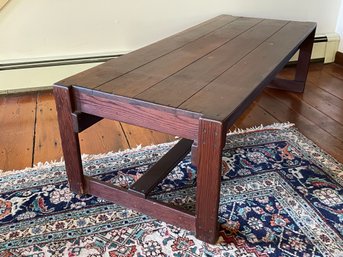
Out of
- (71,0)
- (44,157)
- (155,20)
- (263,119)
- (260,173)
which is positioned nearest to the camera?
(260,173)

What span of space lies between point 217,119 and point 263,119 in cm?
95

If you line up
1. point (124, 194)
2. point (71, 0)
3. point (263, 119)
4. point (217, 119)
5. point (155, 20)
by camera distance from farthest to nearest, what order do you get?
1. point (155, 20)
2. point (71, 0)
3. point (263, 119)
4. point (124, 194)
5. point (217, 119)

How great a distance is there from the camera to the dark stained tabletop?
102cm

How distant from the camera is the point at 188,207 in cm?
119

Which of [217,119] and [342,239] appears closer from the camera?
[217,119]

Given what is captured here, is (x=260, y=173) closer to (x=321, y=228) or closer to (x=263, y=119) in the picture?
(x=321, y=228)

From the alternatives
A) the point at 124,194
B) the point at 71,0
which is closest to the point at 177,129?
the point at 124,194

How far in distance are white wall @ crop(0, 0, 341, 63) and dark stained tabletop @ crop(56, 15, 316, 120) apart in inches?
19.2

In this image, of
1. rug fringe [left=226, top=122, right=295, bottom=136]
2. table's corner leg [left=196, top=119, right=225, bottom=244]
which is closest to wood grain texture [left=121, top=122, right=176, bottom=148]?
rug fringe [left=226, top=122, right=295, bottom=136]

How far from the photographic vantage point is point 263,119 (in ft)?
5.86

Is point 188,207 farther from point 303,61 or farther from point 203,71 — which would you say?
point 303,61

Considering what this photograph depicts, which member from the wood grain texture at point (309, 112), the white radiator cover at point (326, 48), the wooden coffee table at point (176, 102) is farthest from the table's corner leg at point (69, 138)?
the white radiator cover at point (326, 48)

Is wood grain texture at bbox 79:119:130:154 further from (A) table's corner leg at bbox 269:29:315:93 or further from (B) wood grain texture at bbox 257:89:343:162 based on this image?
(A) table's corner leg at bbox 269:29:315:93

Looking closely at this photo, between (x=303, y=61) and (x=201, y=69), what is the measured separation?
1.02 m
